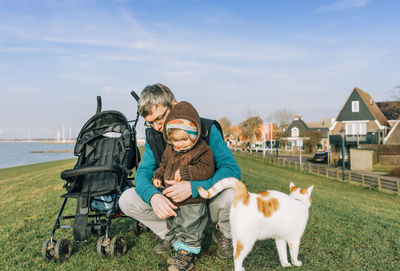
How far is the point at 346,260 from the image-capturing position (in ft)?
10.3

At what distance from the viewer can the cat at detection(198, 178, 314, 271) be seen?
7.77ft

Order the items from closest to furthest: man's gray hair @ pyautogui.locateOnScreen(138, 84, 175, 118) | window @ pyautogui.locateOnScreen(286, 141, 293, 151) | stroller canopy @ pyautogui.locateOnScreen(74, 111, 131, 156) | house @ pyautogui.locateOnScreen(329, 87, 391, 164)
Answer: man's gray hair @ pyautogui.locateOnScreen(138, 84, 175, 118)
stroller canopy @ pyautogui.locateOnScreen(74, 111, 131, 156)
house @ pyautogui.locateOnScreen(329, 87, 391, 164)
window @ pyautogui.locateOnScreen(286, 141, 293, 151)

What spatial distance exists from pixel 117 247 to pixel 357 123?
41.6 metres

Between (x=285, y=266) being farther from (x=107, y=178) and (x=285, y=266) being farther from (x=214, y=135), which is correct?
(x=107, y=178)

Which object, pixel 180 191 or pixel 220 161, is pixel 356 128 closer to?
pixel 220 161

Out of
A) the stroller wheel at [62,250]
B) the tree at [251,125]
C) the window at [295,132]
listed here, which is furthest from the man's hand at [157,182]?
the window at [295,132]

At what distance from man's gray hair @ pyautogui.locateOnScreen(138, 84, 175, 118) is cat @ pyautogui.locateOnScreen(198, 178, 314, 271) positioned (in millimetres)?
1262

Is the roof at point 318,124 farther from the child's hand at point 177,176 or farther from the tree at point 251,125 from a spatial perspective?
the child's hand at point 177,176

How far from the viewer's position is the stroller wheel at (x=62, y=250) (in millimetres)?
3064

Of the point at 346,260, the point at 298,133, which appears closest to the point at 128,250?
the point at 346,260

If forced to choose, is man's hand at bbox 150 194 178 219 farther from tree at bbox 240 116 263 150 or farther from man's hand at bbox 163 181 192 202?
tree at bbox 240 116 263 150

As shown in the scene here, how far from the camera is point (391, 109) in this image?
44.2 meters

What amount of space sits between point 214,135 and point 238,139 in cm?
9299

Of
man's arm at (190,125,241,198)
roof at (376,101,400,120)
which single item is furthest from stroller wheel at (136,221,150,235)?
roof at (376,101,400,120)
